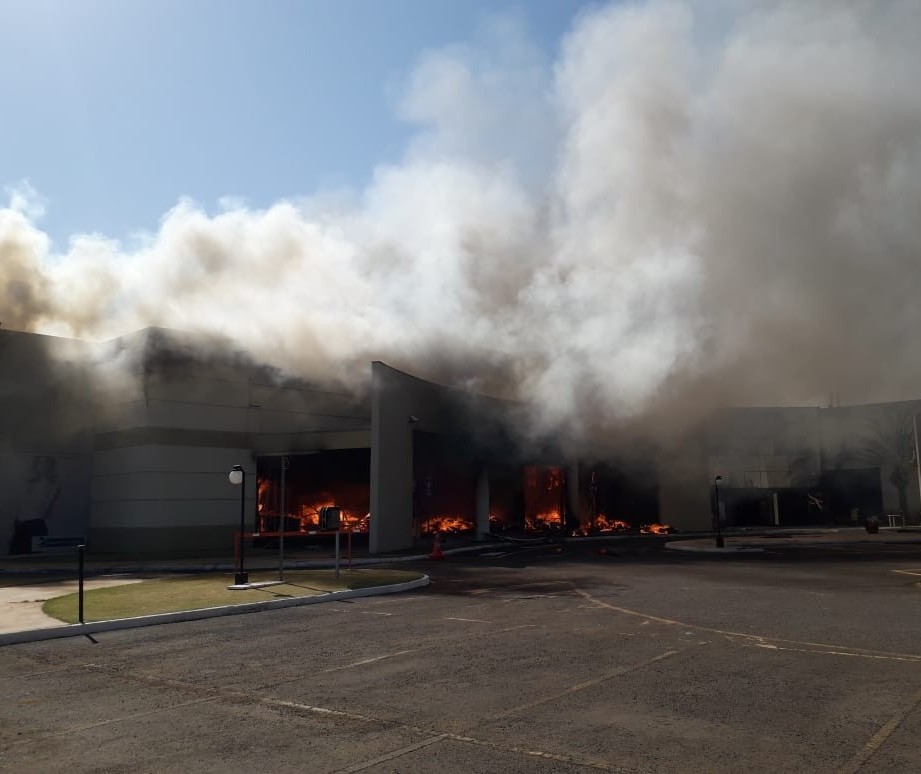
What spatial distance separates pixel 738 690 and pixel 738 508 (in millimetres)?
41685

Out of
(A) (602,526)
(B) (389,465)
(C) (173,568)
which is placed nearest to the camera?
(C) (173,568)

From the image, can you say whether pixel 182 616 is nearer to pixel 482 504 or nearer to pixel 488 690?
pixel 488 690

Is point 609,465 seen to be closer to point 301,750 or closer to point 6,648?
point 6,648

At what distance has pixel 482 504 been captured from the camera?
34625mm

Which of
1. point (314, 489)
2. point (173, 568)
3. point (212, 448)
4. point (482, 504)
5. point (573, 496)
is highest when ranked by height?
point (212, 448)

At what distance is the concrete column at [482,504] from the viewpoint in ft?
113

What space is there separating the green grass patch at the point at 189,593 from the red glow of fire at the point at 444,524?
1701 cm

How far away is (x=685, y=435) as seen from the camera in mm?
41500

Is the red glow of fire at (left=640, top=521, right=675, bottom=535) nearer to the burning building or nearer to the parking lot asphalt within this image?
the burning building

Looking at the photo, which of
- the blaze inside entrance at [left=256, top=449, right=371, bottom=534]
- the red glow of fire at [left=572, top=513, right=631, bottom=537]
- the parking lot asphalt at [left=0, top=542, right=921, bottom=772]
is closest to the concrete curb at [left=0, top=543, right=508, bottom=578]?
the parking lot asphalt at [left=0, top=542, right=921, bottom=772]

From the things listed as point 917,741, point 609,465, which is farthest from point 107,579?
point 609,465

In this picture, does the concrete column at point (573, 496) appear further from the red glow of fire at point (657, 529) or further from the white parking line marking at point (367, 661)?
the white parking line marking at point (367, 661)

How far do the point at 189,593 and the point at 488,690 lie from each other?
28.4ft

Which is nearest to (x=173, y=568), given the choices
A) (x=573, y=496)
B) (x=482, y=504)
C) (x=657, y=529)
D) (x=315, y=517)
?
(x=315, y=517)
